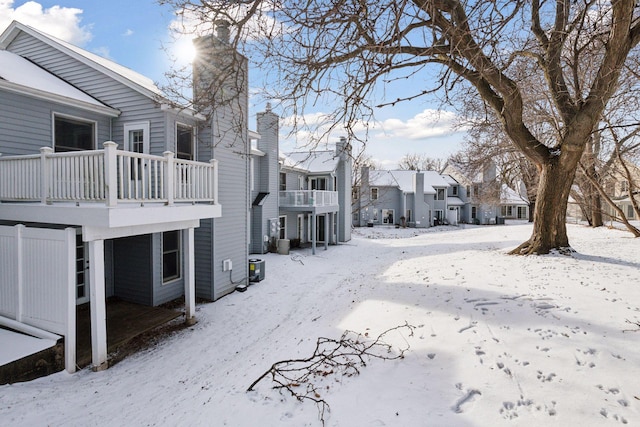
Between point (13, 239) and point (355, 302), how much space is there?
6.99 meters

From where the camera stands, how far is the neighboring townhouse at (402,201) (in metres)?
36.5

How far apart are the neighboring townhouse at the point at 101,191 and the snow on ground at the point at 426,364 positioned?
1.27m

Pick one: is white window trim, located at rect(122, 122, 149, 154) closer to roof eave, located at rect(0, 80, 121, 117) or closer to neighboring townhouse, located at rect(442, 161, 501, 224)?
roof eave, located at rect(0, 80, 121, 117)

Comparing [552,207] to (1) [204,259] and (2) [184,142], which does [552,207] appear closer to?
(1) [204,259]

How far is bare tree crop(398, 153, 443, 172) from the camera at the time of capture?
55.5 m

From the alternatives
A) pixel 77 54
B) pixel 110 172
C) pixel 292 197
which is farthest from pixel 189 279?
pixel 292 197

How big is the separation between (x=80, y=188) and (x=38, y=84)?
399 cm

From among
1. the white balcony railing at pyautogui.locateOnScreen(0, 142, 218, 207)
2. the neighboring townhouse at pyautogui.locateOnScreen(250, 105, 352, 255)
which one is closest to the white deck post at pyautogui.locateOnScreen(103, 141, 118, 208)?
the white balcony railing at pyautogui.locateOnScreen(0, 142, 218, 207)

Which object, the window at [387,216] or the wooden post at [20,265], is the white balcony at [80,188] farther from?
the window at [387,216]

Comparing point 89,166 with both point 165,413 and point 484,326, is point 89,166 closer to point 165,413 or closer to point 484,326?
point 165,413

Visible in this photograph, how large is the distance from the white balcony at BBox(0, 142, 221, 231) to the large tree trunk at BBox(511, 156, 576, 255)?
9852 millimetres

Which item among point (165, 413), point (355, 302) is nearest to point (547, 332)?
point (355, 302)

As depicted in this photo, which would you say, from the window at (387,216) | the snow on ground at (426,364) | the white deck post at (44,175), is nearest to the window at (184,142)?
the white deck post at (44,175)

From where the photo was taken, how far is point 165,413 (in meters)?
4.23
